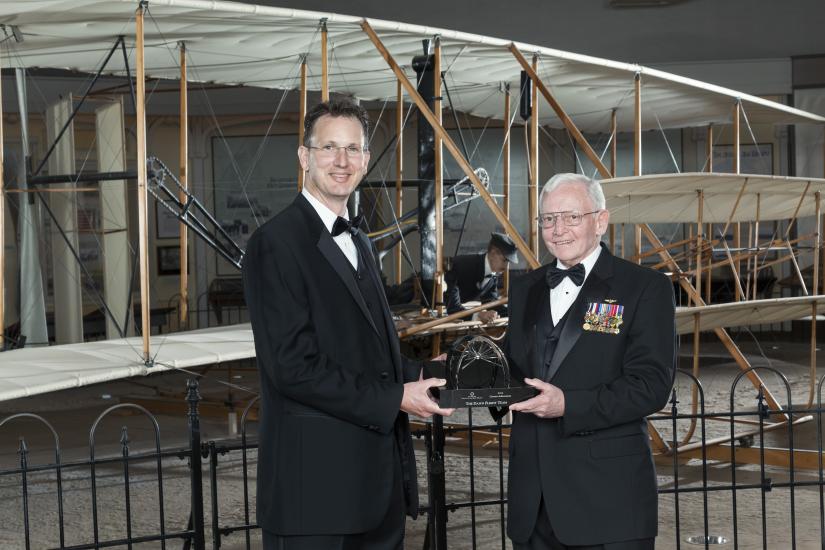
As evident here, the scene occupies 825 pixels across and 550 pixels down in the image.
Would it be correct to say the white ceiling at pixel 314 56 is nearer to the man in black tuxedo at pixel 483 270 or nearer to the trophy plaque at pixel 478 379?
the man in black tuxedo at pixel 483 270

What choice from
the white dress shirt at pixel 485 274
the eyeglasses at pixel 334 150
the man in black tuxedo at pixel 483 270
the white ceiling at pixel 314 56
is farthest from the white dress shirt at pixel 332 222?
the white dress shirt at pixel 485 274

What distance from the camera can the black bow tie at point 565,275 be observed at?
2289mm

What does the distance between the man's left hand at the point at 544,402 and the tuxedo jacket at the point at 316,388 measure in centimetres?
29

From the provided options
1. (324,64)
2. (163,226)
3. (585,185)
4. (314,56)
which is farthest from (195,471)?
(163,226)

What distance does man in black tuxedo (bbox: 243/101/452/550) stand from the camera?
6.50 feet

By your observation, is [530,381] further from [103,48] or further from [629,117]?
[629,117]

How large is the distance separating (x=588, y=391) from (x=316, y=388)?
0.63m

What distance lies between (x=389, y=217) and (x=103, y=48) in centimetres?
913

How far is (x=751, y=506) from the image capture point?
208 inches

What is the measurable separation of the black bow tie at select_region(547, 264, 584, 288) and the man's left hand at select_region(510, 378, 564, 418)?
0.93 feet

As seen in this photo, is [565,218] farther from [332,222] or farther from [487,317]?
[487,317]

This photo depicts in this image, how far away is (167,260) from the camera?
1620 cm

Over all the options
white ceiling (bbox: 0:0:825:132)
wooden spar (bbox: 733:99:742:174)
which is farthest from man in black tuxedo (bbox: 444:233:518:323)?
wooden spar (bbox: 733:99:742:174)

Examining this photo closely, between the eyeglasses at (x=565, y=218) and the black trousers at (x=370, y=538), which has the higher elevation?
the eyeglasses at (x=565, y=218)
